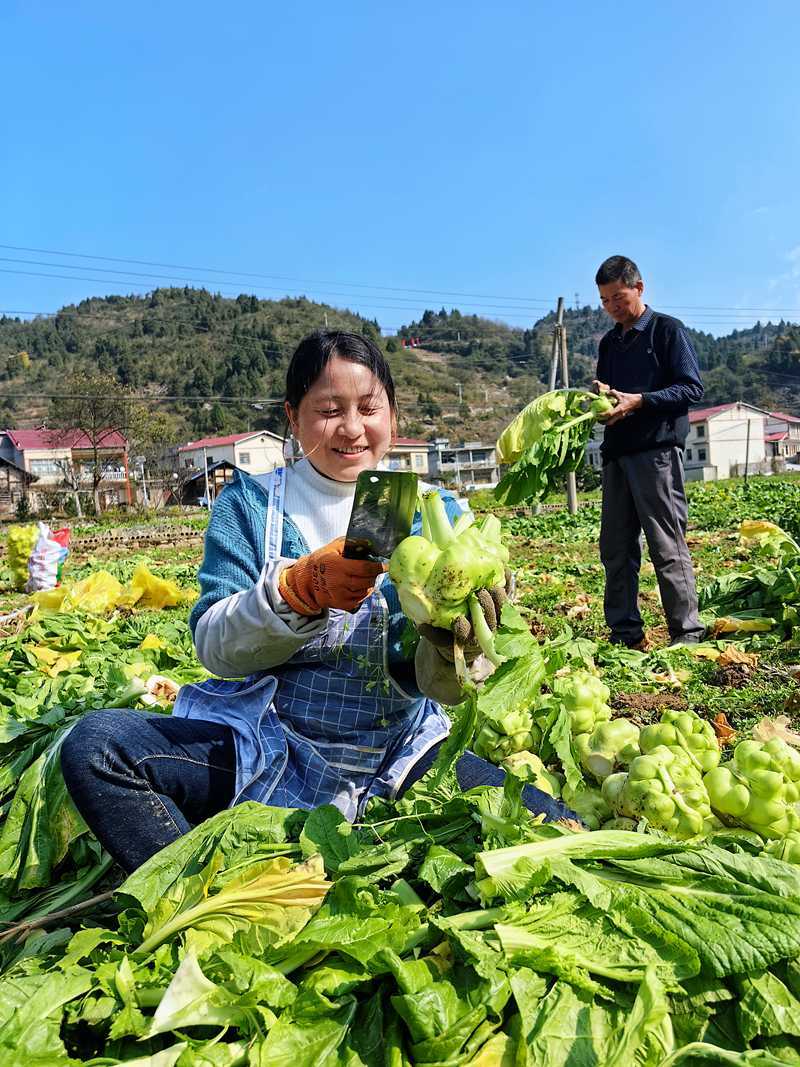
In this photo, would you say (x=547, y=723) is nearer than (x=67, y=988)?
No

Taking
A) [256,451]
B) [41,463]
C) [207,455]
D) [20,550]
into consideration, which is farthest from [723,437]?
[20,550]

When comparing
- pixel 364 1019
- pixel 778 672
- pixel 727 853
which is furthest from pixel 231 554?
pixel 778 672

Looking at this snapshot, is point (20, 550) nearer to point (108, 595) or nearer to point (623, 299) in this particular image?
point (108, 595)

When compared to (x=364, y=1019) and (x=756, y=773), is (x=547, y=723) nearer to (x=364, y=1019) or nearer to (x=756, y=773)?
(x=756, y=773)

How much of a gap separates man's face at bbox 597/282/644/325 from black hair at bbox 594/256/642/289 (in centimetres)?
3

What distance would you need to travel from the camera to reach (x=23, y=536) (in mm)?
11891

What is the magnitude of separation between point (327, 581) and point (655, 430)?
3999 millimetres

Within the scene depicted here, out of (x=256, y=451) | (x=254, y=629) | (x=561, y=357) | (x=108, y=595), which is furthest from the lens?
(x=256, y=451)

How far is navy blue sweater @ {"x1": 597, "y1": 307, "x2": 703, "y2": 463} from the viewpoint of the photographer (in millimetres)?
5355

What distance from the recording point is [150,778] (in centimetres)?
231

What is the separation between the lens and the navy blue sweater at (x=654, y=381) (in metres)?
5.36

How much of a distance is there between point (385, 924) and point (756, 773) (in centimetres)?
124

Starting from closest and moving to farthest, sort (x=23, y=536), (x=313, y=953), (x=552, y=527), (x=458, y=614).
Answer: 1. (x=313, y=953)
2. (x=458, y=614)
3. (x=23, y=536)
4. (x=552, y=527)

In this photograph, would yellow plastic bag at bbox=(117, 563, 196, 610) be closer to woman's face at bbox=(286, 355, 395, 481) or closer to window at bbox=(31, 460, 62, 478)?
woman's face at bbox=(286, 355, 395, 481)
